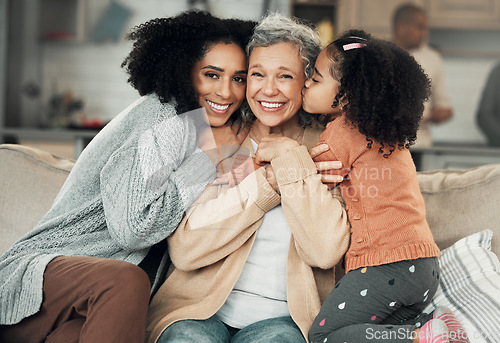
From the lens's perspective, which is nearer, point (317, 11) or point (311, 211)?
point (311, 211)

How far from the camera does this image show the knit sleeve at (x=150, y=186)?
1366mm

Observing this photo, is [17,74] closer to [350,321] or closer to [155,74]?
[155,74]

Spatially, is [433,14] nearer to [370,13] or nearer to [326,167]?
[370,13]

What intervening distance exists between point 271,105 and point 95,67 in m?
3.52

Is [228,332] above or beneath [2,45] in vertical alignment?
beneath

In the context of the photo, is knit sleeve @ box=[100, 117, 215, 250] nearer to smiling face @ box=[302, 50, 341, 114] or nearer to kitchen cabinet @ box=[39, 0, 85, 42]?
smiling face @ box=[302, 50, 341, 114]

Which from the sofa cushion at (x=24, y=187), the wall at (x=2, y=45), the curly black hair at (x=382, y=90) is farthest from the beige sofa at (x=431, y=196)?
the wall at (x=2, y=45)

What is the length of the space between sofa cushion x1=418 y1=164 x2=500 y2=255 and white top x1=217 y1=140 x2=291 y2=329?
52 centimetres

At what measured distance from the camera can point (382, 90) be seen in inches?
51.4

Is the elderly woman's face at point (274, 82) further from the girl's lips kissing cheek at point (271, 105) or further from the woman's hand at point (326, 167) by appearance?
the woman's hand at point (326, 167)

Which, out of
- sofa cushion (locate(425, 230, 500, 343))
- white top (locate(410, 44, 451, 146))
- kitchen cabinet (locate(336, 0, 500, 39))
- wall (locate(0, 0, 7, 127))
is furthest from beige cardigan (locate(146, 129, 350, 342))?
wall (locate(0, 0, 7, 127))

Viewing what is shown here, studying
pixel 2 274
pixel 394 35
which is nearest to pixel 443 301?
pixel 2 274

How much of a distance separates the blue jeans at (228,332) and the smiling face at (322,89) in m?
0.57

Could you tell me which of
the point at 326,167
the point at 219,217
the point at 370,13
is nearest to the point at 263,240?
the point at 219,217
